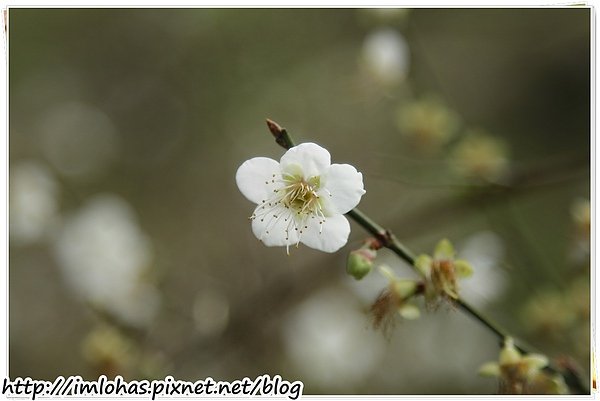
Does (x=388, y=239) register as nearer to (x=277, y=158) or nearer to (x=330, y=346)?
(x=330, y=346)

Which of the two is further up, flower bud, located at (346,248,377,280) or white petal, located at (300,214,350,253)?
white petal, located at (300,214,350,253)

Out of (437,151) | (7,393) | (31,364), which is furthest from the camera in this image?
(31,364)

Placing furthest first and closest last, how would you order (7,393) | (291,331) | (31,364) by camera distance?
1. (31,364)
2. (291,331)
3. (7,393)

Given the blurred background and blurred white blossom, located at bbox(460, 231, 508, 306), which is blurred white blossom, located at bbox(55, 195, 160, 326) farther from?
blurred white blossom, located at bbox(460, 231, 508, 306)

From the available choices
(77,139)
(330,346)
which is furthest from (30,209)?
(330,346)

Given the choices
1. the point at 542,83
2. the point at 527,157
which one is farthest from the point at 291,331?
the point at 542,83

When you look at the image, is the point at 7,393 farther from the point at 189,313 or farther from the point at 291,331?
the point at 291,331

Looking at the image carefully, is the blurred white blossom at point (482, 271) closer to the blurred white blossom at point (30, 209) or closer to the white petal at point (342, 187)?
the white petal at point (342, 187)

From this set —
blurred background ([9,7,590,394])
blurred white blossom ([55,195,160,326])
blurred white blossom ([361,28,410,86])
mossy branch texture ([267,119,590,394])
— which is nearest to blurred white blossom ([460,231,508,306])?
blurred background ([9,7,590,394])
